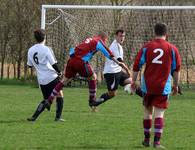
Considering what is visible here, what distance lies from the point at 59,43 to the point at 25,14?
19.9 ft

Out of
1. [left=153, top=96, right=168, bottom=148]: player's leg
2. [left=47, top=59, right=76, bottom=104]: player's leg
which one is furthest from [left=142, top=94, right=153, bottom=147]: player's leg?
[left=47, top=59, right=76, bottom=104]: player's leg

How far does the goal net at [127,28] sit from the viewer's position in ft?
76.7

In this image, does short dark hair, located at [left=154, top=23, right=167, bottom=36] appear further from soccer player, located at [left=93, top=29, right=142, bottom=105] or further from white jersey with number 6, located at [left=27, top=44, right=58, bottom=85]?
soccer player, located at [left=93, top=29, right=142, bottom=105]

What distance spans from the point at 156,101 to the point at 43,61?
11.5 feet

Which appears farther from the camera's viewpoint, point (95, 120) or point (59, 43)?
point (59, 43)

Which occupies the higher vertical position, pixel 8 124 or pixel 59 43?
pixel 59 43

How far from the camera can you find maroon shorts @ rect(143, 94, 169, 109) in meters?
8.97

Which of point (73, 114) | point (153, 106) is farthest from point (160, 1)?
point (153, 106)

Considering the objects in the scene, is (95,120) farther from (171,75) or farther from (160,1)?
(160,1)

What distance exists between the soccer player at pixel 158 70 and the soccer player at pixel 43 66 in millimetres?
3137

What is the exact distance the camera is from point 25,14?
97.3ft

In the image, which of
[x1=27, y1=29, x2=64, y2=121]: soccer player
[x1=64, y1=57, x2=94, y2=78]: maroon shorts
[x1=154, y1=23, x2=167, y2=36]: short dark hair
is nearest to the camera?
[x1=154, y1=23, x2=167, y2=36]: short dark hair

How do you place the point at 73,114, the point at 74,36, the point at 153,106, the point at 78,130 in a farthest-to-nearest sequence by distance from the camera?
the point at 74,36, the point at 73,114, the point at 78,130, the point at 153,106

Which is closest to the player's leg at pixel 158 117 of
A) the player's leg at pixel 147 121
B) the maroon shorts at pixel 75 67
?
the player's leg at pixel 147 121
